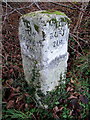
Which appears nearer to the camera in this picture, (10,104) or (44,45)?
(44,45)

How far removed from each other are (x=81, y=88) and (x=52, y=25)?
1439 millimetres

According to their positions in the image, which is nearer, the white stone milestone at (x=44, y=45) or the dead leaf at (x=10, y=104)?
the white stone milestone at (x=44, y=45)

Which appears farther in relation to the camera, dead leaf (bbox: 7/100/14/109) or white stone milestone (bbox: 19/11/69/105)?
dead leaf (bbox: 7/100/14/109)

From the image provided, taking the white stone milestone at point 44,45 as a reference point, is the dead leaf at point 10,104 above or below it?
below

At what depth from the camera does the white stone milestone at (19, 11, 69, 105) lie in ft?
4.47

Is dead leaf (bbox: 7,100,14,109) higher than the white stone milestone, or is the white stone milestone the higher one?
the white stone milestone

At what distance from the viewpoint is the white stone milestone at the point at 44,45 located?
1.36 metres

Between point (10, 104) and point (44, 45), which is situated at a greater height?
point (44, 45)

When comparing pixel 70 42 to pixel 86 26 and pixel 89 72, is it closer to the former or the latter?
pixel 86 26

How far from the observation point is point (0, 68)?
2.43 m

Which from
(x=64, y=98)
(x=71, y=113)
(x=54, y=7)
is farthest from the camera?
(x=54, y=7)

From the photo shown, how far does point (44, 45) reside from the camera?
143 cm

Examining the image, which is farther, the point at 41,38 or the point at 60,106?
the point at 60,106

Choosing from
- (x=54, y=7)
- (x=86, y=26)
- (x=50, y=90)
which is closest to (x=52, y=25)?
(x=50, y=90)
